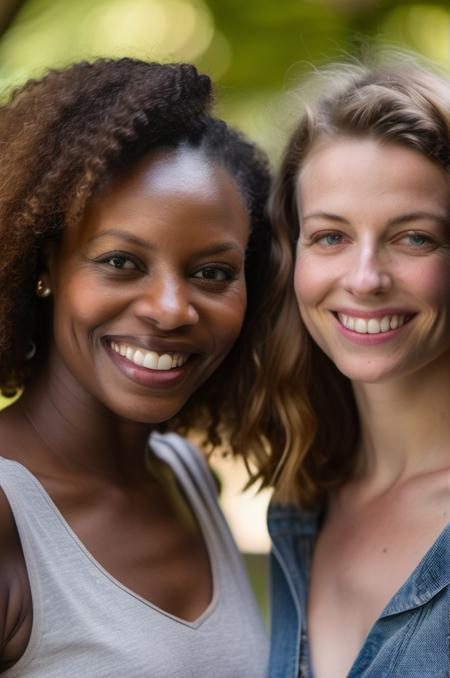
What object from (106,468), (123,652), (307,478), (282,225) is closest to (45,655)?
(123,652)

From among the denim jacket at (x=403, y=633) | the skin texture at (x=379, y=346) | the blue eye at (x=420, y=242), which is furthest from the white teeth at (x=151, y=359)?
the denim jacket at (x=403, y=633)

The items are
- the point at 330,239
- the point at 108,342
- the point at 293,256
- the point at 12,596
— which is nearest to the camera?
the point at 12,596

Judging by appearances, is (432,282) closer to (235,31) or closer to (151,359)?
(151,359)

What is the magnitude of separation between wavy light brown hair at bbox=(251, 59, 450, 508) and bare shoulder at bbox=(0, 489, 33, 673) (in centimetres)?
94

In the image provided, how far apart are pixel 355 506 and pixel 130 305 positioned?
88 centimetres

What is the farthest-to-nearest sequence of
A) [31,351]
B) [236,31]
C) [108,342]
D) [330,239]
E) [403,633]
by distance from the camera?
[236,31] → [31,351] → [330,239] → [108,342] → [403,633]

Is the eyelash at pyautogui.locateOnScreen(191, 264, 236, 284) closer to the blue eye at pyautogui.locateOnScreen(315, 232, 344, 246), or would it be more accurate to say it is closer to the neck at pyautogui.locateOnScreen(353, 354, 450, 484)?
the blue eye at pyautogui.locateOnScreen(315, 232, 344, 246)

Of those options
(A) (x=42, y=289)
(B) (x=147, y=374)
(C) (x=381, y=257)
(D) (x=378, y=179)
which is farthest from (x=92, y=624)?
(D) (x=378, y=179)

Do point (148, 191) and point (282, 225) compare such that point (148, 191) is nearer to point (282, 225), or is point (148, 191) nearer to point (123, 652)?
point (282, 225)

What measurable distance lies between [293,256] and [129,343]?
0.63 meters

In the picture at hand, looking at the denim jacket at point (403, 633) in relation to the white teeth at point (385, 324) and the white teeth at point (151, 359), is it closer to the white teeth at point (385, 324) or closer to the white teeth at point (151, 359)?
the white teeth at point (385, 324)

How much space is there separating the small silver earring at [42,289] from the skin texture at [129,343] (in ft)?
0.06

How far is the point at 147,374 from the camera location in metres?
2.34

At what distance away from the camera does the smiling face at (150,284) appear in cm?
225
